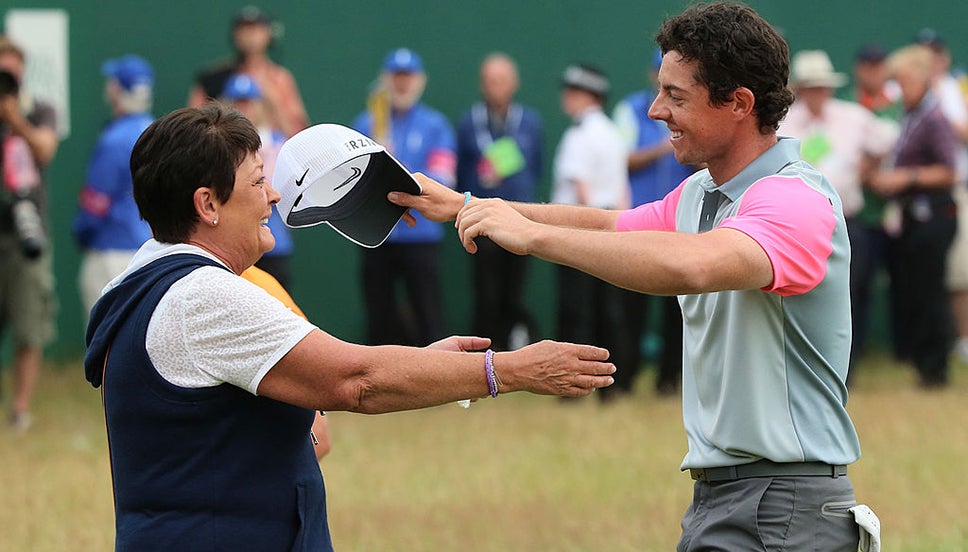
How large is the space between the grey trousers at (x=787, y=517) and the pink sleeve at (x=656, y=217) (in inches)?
31.3

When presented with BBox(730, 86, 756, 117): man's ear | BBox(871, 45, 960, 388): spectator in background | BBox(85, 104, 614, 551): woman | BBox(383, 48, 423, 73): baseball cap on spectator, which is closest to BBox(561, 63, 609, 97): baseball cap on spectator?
BBox(383, 48, 423, 73): baseball cap on spectator

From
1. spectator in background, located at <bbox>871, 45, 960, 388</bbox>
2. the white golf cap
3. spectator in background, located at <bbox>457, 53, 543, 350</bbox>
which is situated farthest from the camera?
spectator in background, located at <bbox>457, 53, 543, 350</bbox>

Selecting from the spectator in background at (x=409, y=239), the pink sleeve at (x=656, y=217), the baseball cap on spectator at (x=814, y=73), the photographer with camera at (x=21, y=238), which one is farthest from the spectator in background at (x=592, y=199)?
the pink sleeve at (x=656, y=217)

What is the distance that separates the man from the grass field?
9.84 feet

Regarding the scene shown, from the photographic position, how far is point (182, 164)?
11.0 ft

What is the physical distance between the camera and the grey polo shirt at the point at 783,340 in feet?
11.2

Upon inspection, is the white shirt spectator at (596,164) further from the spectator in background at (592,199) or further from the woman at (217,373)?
the woman at (217,373)

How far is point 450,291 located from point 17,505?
583cm

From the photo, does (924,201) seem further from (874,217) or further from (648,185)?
(648,185)

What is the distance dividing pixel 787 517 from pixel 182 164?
174 centimetres

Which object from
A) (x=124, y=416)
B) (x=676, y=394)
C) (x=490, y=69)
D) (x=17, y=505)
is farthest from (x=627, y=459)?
(x=124, y=416)

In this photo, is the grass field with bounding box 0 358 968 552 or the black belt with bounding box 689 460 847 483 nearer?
the black belt with bounding box 689 460 847 483

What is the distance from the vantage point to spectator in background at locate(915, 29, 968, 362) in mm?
11578

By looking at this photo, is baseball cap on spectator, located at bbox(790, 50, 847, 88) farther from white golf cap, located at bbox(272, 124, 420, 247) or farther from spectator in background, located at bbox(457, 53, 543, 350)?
white golf cap, located at bbox(272, 124, 420, 247)
